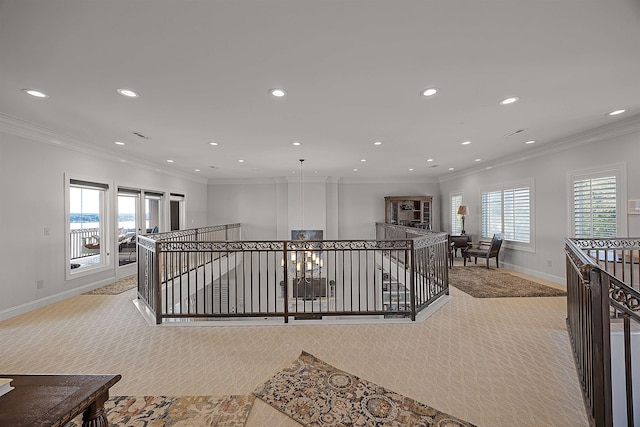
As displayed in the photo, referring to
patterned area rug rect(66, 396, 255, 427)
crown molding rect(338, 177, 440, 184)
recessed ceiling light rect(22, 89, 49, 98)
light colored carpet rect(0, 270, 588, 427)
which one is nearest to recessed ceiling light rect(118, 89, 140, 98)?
recessed ceiling light rect(22, 89, 49, 98)

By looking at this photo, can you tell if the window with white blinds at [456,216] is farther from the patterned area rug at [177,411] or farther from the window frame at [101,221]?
the window frame at [101,221]

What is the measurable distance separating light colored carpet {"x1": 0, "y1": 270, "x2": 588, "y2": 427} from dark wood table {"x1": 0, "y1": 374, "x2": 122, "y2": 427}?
1025mm

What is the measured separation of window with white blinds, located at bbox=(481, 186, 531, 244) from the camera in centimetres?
638

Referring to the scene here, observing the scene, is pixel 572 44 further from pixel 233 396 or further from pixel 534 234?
pixel 534 234

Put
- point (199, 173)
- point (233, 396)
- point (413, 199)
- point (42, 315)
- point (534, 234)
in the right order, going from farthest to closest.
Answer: point (413, 199) → point (199, 173) → point (534, 234) → point (42, 315) → point (233, 396)

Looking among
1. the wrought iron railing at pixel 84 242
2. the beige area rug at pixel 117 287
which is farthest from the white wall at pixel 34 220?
the wrought iron railing at pixel 84 242

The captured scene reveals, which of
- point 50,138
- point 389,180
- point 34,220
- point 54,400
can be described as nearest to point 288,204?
point 389,180

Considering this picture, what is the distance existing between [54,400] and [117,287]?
5.14 m

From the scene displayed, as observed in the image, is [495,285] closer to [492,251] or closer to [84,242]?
[492,251]

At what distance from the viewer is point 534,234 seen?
613 centimetres

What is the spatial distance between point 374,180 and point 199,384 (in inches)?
362

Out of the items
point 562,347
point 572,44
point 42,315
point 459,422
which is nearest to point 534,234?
point 562,347

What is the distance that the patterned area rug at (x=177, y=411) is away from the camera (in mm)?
1976

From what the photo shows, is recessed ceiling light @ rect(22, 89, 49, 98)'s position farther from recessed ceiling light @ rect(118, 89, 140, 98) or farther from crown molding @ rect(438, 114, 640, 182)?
crown molding @ rect(438, 114, 640, 182)
